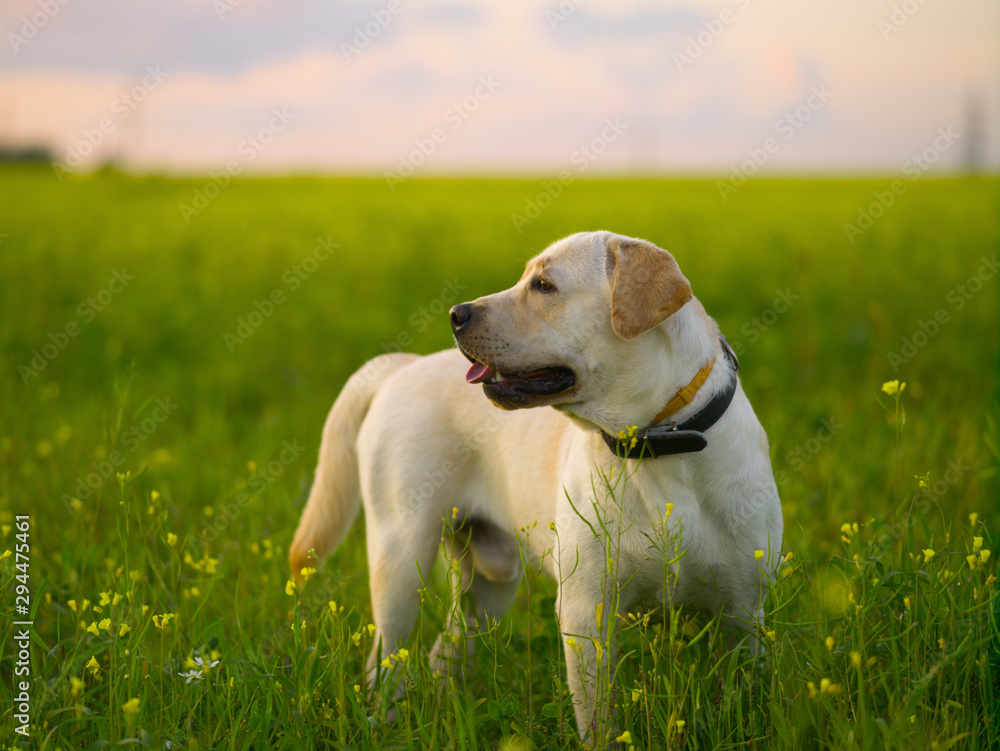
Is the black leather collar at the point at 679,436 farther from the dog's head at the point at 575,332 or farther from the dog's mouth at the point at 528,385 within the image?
the dog's mouth at the point at 528,385

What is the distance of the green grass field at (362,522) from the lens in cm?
247

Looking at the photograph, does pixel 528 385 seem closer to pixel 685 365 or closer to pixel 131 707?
pixel 685 365

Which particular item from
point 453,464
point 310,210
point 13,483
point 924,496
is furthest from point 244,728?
point 310,210

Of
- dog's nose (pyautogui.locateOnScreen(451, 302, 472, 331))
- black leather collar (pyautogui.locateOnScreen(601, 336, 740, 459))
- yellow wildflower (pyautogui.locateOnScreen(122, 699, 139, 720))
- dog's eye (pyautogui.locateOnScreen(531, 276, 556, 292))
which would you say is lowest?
yellow wildflower (pyautogui.locateOnScreen(122, 699, 139, 720))

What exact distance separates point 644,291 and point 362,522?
246 cm

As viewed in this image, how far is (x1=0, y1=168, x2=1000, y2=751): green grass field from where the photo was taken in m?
2.47

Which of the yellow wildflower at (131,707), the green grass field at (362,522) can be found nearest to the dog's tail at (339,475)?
the green grass field at (362,522)

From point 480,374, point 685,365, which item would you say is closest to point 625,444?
point 685,365

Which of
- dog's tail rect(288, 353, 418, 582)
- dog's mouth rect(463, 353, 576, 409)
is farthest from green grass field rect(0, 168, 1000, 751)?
dog's mouth rect(463, 353, 576, 409)

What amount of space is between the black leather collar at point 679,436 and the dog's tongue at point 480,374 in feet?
1.54

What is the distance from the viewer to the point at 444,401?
3449 mm

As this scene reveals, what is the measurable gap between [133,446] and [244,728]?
3926 millimetres

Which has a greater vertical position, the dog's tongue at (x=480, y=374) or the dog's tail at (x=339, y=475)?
the dog's tongue at (x=480, y=374)

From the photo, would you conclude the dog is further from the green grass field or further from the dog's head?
the green grass field
